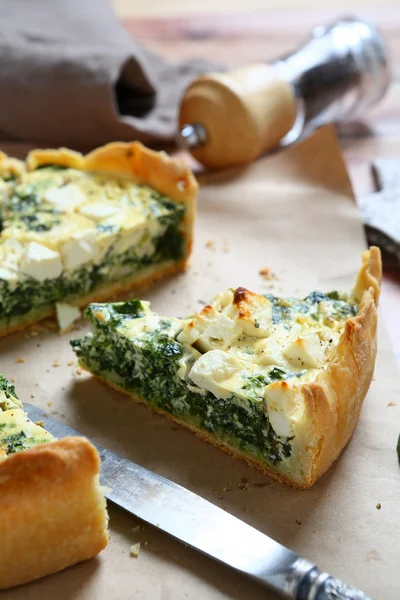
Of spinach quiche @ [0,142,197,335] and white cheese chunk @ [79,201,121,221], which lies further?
white cheese chunk @ [79,201,121,221]

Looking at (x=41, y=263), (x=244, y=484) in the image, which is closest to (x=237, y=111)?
(x=41, y=263)

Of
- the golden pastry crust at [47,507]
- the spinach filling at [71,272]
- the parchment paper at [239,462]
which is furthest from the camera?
the spinach filling at [71,272]

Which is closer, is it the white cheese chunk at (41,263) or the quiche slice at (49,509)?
the quiche slice at (49,509)

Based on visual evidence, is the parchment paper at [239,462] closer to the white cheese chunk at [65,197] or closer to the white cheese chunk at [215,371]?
the white cheese chunk at [215,371]

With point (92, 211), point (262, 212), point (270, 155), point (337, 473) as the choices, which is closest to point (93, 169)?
point (92, 211)

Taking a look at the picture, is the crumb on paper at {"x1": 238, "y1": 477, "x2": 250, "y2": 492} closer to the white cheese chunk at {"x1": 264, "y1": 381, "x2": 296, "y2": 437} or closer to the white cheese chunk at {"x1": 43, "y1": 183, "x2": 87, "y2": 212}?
the white cheese chunk at {"x1": 264, "y1": 381, "x2": 296, "y2": 437}

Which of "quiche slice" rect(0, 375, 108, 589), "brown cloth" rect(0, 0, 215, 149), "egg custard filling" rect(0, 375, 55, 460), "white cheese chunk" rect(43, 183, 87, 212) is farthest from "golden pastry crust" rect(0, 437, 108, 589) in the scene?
"brown cloth" rect(0, 0, 215, 149)

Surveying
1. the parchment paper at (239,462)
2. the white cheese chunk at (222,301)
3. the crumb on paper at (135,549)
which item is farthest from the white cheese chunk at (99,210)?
the crumb on paper at (135,549)
